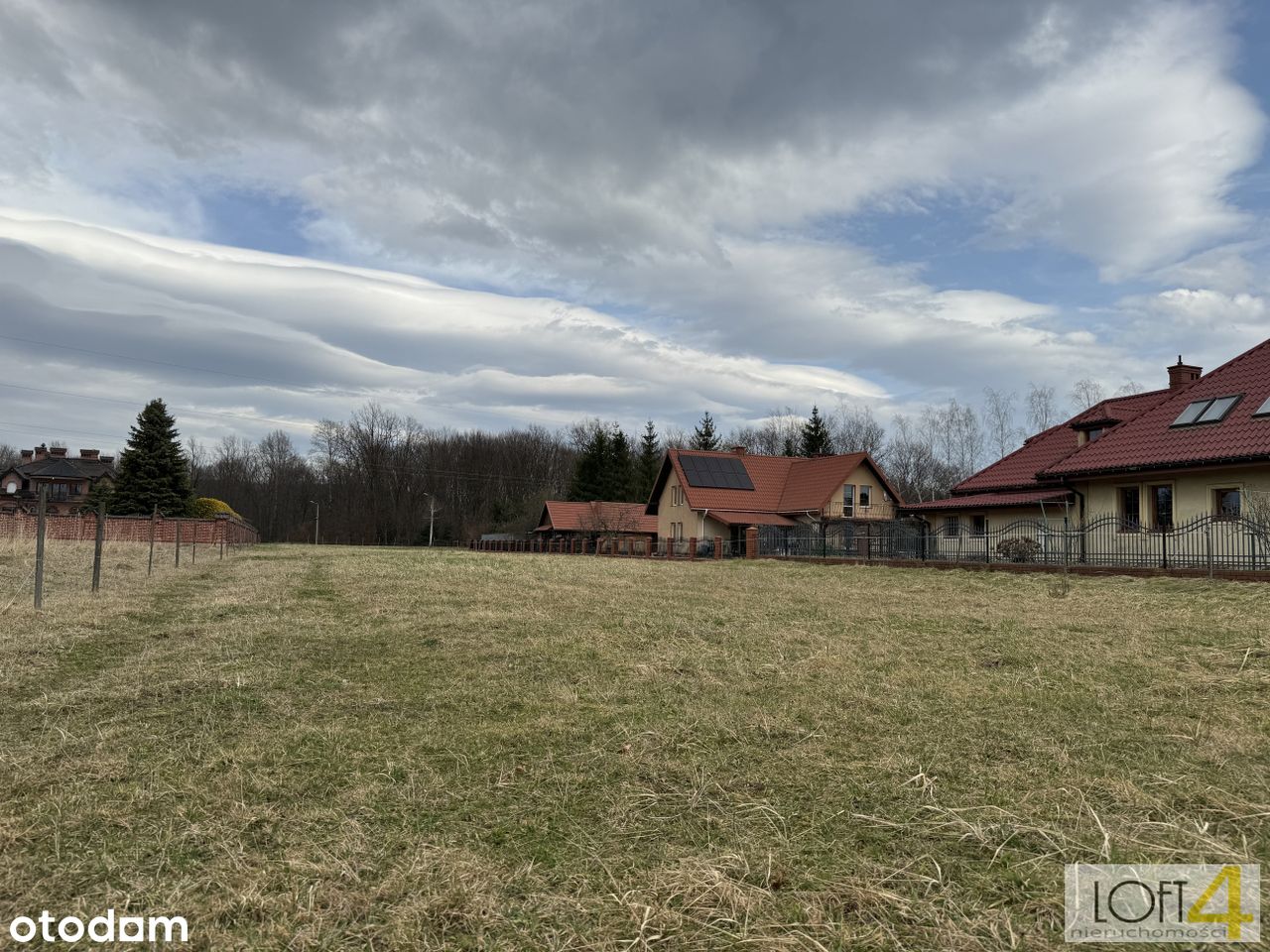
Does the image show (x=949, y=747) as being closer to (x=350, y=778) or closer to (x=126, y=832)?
(x=350, y=778)

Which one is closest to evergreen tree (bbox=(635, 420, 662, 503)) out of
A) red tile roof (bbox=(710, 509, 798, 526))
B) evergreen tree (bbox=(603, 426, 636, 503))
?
evergreen tree (bbox=(603, 426, 636, 503))

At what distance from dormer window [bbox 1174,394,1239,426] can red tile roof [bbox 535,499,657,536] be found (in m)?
37.6

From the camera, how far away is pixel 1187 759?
4.25 m

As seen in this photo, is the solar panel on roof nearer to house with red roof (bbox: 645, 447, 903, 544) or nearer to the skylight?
house with red roof (bbox: 645, 447, 903, 544)

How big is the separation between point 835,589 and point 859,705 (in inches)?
385

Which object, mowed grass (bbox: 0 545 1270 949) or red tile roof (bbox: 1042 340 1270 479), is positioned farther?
red tile roof (bbox: 1042 340 1270 479)

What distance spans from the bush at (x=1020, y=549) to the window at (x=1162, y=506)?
303 centimetres

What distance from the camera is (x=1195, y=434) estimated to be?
21.2 meters

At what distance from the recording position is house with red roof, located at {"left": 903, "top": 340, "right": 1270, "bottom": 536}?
1972 centimetres

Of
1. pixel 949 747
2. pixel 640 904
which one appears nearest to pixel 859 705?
pixel 949 747

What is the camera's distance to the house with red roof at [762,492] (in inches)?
1658

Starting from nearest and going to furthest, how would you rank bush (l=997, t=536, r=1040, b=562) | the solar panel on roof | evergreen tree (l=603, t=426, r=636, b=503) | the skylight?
bush (l=997, t=536, r=1040, b=562) < the skylight < the solar panel on roof < evergreen tree (l=603, t=426, r=636, b=503)

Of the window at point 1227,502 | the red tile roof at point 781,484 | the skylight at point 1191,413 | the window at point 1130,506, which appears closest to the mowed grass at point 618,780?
the window at point 1227,502

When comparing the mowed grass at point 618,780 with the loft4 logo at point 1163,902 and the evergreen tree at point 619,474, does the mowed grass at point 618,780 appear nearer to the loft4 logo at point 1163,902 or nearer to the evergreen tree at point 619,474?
the loft4 logo at point 1163,902
